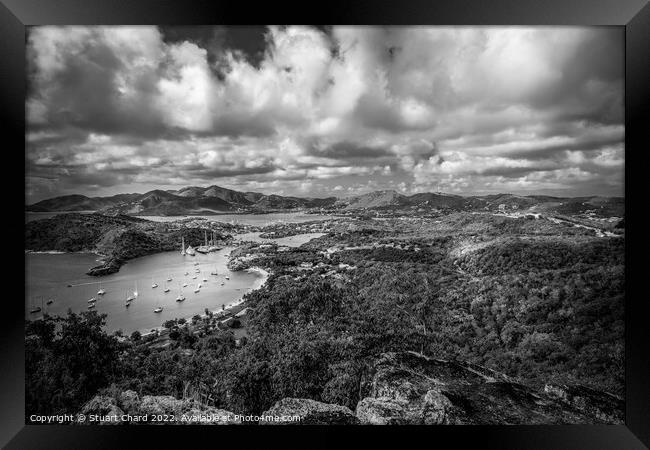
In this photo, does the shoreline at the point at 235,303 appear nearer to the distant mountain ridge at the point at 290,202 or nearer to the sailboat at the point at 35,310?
the distant mountain ridge at the point at 290,202

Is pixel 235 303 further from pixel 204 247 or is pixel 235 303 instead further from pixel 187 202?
pixel 187 202

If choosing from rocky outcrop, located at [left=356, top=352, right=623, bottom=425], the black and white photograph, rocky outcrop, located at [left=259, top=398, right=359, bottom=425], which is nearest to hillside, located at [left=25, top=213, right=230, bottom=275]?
the black and white photograph

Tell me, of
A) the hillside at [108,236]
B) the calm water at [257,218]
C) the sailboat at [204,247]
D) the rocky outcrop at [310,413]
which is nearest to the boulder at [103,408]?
the hillside at [108,236]

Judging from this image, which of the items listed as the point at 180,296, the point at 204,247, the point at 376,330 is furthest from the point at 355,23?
the point at 180,296

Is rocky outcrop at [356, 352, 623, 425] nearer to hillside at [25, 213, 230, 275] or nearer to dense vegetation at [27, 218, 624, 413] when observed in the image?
dense vegetation at [27, 218, 624, 413]

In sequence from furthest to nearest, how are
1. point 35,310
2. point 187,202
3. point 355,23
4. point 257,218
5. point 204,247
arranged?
point 257,218 → point 204,247 → point 187,202 → point 35,310 → point 355,23

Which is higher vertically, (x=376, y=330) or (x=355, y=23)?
(x=355, y=23)
